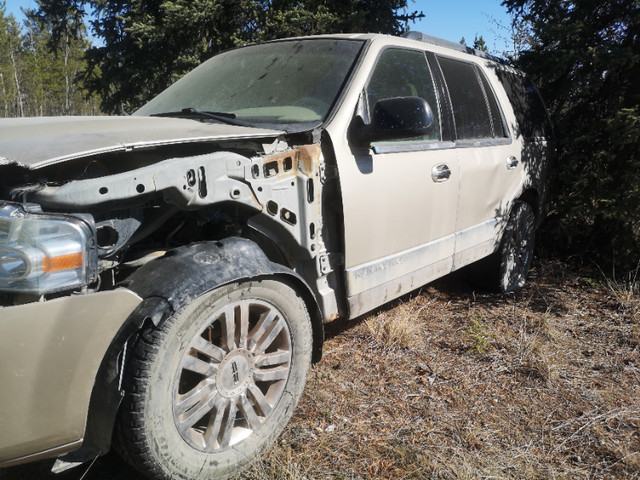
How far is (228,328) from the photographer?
2.12 m

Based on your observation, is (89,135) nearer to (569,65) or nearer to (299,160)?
(299,160)

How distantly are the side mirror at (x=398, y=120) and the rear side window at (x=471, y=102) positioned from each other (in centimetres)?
111

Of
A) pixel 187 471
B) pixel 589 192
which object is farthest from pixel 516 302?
pixel 187 471

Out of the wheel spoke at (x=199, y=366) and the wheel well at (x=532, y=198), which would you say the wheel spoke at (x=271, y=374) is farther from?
the wheel well at (x=532, y=198)

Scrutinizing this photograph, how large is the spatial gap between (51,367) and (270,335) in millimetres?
896

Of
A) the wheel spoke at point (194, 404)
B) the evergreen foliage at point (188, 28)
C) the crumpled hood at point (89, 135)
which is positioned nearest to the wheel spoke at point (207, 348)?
the wheel spoke at point (194, 404)

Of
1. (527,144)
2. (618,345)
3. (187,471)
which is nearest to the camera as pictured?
(187,471)

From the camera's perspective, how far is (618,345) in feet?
11.8

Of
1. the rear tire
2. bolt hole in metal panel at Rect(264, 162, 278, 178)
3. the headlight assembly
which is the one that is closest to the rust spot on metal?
bolt hole in metal panel at Rect(264, 162, 278, 178)

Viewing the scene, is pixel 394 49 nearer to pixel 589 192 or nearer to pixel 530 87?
pixel 530 87

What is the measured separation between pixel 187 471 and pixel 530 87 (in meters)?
4.51

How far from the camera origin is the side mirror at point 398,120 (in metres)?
2.59

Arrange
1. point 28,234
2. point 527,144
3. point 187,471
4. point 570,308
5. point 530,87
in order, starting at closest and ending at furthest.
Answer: point 28,234 → point 187,471 → point 570,308 → point 527,144 → point 530,87

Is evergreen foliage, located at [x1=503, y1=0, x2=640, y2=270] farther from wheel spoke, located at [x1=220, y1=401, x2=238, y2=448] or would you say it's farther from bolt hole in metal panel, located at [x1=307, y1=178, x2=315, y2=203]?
wheel spoke, located at [x1=220, y1=401, x2=238, y2=448]
